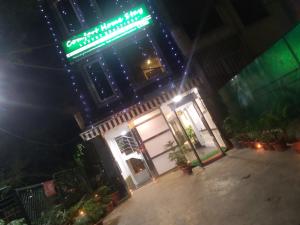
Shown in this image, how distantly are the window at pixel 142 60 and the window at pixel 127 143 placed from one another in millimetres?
3131

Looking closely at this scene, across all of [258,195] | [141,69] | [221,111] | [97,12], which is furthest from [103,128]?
[258,195]

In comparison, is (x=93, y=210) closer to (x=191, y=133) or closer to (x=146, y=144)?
(x=146, y=144)

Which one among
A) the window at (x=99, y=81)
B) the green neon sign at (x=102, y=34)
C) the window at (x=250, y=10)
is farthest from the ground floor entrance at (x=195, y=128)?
the window at (x=250, y=10)

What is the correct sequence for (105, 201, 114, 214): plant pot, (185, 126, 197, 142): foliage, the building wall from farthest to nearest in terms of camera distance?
(185, 126, 197, 142): foliage → the building wall → (105, 201, 114, 214): plant pot

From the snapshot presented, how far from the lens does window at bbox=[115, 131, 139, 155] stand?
15.1 metres

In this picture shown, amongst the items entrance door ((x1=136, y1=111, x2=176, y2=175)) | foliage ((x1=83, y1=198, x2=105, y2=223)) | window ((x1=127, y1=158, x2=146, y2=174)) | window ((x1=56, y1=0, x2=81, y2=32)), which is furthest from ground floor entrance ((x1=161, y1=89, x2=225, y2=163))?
window ((x1=56, y1=0, x2=81, y2=32))

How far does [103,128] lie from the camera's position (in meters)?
12.6

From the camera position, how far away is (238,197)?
234 inches

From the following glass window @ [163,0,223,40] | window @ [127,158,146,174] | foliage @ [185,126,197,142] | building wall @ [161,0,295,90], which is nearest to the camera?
building wall @ [161,0,295,90]

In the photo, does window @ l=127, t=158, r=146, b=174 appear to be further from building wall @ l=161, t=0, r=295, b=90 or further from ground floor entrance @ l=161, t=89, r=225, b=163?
building wall @ l=161, t=0, r=295, b=90

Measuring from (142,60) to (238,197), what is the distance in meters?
9.67

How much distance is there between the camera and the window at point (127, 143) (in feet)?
49.5

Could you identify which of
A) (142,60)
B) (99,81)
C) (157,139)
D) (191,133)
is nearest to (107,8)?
(142,60)

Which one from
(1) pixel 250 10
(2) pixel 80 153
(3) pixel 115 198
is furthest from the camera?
(2) pixel 80 153
